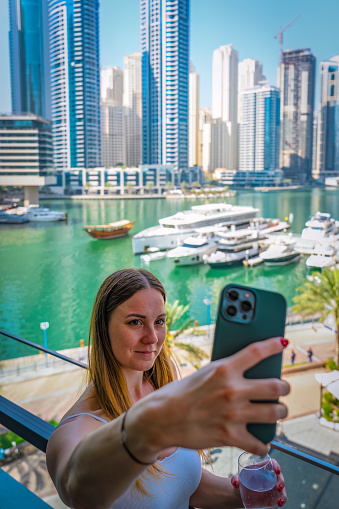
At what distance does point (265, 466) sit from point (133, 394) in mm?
109

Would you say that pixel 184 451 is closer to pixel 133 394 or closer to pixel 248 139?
pixel 133 394

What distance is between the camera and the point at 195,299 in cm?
945

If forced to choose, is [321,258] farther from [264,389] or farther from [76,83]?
[264,389]

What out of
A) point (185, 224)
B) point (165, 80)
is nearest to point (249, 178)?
point (185, 224)

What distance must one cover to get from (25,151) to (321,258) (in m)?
8.19

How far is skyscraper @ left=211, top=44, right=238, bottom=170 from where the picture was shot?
15.6 m

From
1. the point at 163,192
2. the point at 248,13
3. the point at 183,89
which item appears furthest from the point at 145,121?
the point at 248,13

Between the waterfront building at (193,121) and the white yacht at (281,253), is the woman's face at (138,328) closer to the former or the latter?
the white yacht at (281,253)

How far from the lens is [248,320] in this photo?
18 centimetres

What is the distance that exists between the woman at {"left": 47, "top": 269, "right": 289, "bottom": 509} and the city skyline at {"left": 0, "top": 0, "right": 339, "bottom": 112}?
15248 mm

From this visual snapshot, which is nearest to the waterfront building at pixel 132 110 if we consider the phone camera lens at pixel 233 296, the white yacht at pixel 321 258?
the white yacht at pixel 321 258

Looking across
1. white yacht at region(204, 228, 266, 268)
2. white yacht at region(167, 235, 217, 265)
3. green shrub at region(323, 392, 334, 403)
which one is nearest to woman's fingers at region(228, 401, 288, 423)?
green shrub at region(323, 392, 334, 403)

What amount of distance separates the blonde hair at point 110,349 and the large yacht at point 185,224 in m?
11.3

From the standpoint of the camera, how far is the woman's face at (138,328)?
0.31 metres
